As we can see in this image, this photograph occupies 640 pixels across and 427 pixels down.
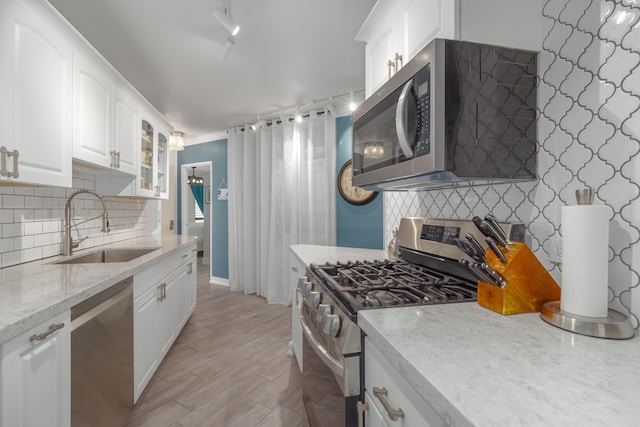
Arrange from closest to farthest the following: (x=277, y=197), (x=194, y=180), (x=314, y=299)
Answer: (x=314, y=299)
(x=277, y=197)
(x=194, y=180)

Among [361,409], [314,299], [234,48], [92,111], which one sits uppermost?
[234,48]

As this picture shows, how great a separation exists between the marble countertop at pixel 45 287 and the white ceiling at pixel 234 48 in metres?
1.53

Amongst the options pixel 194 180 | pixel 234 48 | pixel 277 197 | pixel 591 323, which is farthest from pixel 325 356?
pixel 194 180

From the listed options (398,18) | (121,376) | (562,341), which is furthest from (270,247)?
(562,341)

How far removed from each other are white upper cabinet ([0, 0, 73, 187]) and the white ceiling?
471mm

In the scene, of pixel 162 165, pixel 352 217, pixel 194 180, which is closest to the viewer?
pixel 162 165

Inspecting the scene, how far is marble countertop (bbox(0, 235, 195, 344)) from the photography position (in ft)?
2.99

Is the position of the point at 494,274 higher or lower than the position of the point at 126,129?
lower

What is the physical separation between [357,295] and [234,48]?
2.14 m

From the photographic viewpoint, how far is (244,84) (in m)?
2.95

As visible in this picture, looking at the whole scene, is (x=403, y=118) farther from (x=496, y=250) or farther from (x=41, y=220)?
(x=41, y=220)

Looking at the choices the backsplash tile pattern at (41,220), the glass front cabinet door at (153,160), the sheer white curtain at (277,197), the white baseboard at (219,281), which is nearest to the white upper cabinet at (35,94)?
the backsplash tile pattern at (41,220)

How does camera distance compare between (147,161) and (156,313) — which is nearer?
(156,313)

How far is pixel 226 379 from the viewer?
213 cm
